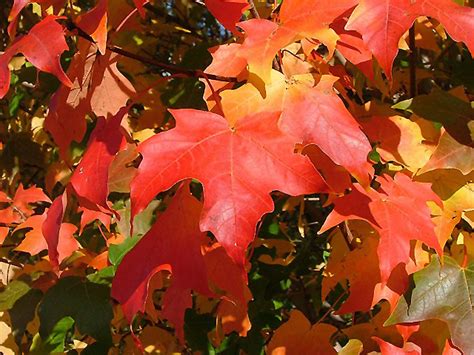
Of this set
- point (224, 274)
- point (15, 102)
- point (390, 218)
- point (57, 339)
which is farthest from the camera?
point (15, 102)

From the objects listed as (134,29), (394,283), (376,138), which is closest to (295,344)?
(394,283)

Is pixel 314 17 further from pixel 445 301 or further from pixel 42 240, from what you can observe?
pixel 42 240

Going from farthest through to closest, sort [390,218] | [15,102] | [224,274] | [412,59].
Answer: [15,102]
[412,59]
[224,274]
[390,218]

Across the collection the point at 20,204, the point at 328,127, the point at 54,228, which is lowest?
the point at 20,204

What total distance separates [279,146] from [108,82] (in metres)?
0.57

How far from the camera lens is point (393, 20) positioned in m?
0.97

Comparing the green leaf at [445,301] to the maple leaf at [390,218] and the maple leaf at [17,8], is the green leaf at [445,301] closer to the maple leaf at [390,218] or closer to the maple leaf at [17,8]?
the maple leaf at [390,218]

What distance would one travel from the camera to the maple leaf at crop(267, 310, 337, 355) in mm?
1274

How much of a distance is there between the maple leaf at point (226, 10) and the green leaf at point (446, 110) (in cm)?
31

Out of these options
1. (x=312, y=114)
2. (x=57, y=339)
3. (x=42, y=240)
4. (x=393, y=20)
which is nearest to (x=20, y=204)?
(x=42, y=240)

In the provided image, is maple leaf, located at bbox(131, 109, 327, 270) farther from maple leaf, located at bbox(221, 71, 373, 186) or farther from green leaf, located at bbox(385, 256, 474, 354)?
green leaf, located at bbox(385, 256, 474, 354)

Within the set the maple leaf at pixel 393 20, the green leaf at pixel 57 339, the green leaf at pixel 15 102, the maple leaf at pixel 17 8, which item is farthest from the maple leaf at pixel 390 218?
the green leaf at pixel 15 102

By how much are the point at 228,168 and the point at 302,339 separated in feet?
1.51

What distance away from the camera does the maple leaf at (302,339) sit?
1.27 meters
